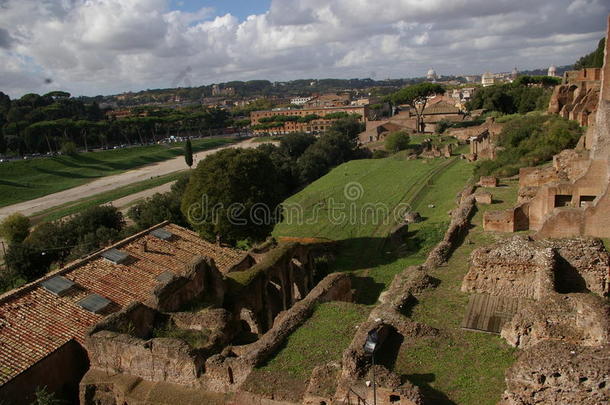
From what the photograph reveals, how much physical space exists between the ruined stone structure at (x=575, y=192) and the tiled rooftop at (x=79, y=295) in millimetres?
12991

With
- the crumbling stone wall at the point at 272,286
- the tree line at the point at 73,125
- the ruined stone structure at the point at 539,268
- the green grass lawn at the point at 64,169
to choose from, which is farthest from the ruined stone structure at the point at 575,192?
the tree line at the point at 73,125

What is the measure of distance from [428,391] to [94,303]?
11.6 metres

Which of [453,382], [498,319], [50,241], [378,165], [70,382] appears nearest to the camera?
[453,382]

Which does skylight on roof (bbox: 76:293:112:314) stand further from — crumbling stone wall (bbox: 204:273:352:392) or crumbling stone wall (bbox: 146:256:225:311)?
crumbling stone wall (bbox: 204:273:352:392)

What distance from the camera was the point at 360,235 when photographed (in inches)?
→ 1226

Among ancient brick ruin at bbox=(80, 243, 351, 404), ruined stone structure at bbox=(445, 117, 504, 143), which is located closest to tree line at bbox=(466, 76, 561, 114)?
ruined stone structure at bbox=(445, 117, 504, 143)

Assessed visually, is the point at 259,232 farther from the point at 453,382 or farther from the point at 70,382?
the point at 453,382

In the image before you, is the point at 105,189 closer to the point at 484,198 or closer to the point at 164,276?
the point at 164,276

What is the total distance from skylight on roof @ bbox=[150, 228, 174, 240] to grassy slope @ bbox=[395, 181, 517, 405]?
13140 millimetres

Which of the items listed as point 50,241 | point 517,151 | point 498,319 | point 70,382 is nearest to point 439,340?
point 498,319

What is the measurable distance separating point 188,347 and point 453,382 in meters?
6.33

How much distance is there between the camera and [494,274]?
13.9 meters

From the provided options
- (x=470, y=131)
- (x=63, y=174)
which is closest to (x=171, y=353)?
(x=470, y=131)

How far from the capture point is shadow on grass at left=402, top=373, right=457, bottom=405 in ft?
30.6
